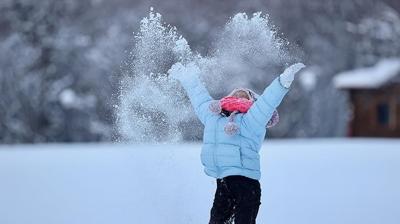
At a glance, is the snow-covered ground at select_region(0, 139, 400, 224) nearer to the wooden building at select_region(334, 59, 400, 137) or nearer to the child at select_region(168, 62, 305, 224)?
the child at select_region(168, 62, 305, 224)

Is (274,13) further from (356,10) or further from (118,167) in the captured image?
(118,167)

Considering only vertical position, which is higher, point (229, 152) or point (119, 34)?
point (119, 34)

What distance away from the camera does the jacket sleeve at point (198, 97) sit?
16.8ft

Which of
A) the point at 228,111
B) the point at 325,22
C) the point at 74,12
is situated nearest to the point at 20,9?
the point at 74,12

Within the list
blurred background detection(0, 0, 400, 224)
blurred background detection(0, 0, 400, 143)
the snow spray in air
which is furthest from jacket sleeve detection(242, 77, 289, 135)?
blurred background detection(0, 0, 400, 143)

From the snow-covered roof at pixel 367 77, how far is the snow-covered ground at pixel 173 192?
18.7 m

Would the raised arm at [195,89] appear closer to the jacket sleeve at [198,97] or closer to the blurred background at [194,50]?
the jacket sleeve at [198,97]

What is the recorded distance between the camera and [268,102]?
15.7 feet

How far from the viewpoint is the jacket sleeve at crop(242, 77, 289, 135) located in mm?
4770

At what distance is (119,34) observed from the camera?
3297 cm

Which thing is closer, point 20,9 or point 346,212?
point 346,212

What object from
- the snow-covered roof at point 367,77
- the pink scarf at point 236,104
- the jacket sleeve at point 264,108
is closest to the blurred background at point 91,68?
the snow-covered roof at point 367,77

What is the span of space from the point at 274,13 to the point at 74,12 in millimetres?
8339

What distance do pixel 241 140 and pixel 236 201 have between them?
370 mm
